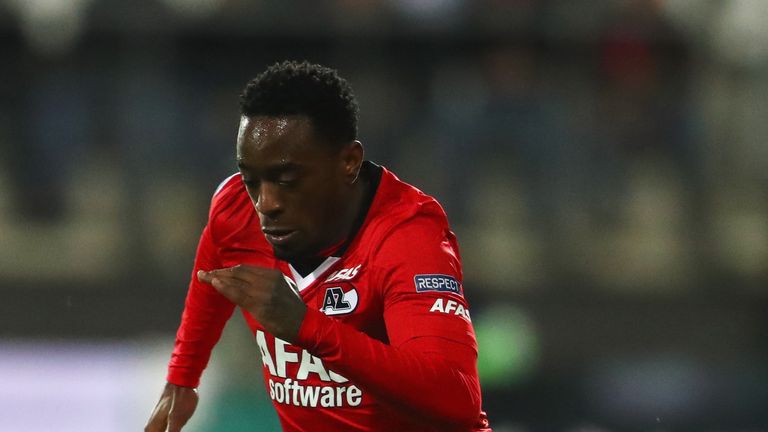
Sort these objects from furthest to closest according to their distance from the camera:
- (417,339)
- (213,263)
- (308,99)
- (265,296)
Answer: (213,263) → (308,99) → (417,339) → (265,296)

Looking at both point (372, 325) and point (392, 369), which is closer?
point (392, 369)

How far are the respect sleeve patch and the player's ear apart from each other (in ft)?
1.24

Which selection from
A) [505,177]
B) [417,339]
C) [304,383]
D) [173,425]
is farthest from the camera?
[505,177]

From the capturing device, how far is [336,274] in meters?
3.17

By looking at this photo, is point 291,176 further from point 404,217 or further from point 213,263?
point 213,263

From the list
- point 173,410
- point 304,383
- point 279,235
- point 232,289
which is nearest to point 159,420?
point 173,410

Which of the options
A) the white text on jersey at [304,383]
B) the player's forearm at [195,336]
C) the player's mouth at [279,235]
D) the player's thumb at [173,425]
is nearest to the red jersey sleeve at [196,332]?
the player's forearm at [195,336]

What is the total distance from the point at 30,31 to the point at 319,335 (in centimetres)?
861

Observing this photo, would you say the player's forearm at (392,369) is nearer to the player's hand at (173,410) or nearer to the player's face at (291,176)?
the player's face at (291,176)

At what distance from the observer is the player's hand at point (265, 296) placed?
257 cm

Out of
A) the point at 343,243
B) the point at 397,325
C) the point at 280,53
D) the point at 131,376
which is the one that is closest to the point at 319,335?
the point at 397,325

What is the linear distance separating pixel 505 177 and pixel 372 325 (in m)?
5.82

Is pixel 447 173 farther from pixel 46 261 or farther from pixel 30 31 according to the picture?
pixel 30 31

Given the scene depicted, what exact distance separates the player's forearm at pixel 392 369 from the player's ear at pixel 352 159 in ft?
1.85
